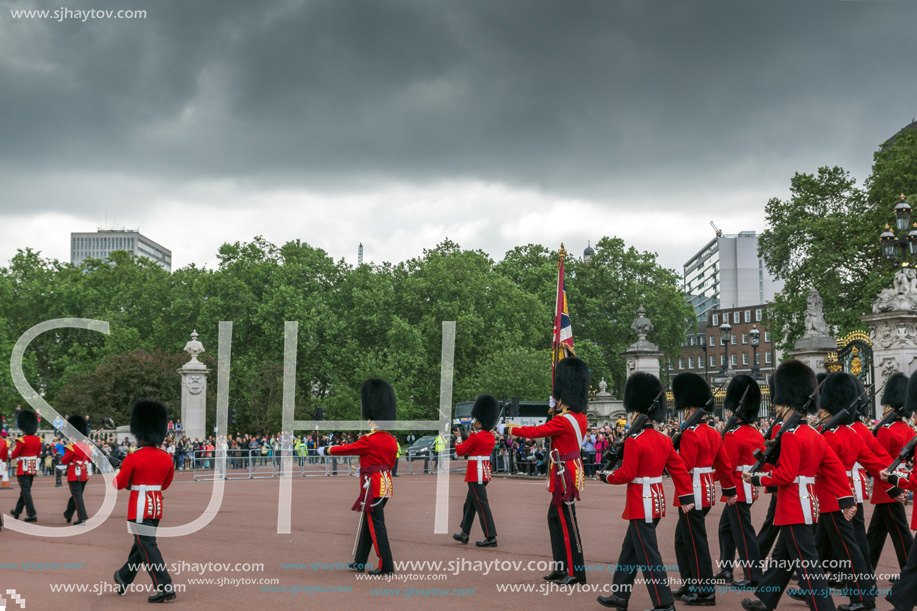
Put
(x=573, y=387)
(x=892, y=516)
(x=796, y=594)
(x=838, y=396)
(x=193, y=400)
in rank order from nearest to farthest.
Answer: (x=796, y=594) < (x=838, y=396) < (x=892, y=516) < (x=573, y=387) < (x=193, y=400)

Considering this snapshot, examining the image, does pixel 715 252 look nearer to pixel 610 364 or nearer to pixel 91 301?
pixel 610 364

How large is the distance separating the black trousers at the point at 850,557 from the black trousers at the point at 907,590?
0.41 meters

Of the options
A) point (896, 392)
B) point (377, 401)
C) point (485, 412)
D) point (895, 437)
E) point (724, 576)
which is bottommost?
point (724, 576)

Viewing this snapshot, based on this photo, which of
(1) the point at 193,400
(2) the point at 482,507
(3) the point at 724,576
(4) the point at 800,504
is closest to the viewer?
(4) the point at 800,504

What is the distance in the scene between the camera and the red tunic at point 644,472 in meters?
7.55

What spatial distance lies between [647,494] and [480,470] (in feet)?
14.8

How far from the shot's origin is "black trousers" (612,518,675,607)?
7309 millimetres

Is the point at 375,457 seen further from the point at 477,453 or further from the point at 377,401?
the point at 477,453

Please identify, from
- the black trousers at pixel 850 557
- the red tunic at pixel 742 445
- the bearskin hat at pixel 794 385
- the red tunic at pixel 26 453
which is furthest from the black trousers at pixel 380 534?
the red tunic at pixel 26 453

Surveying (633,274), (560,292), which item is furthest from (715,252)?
(560,292)

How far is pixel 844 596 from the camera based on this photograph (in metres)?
8.55

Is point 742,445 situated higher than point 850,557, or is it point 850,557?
point 742,445

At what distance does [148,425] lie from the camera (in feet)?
29.0

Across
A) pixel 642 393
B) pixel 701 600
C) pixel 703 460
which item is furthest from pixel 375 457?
pixel 701 600
